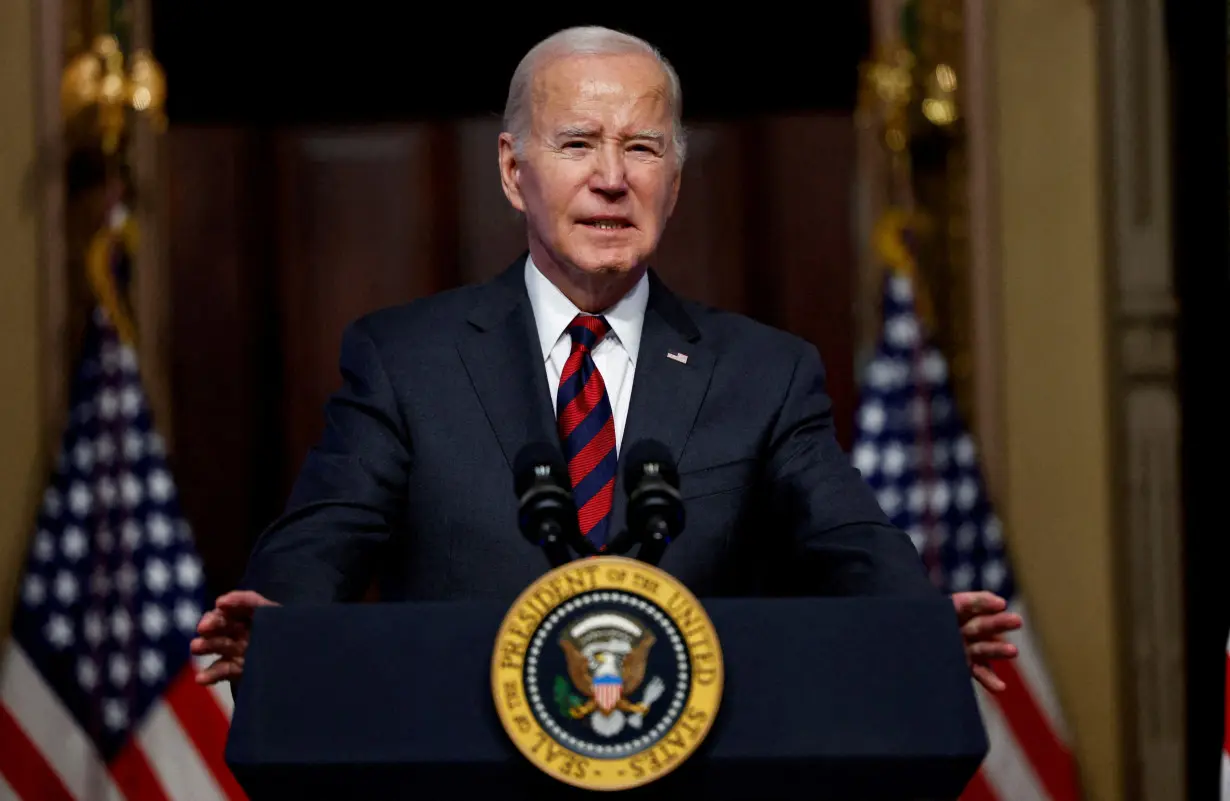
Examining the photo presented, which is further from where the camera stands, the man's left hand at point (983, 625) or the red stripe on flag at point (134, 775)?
the red stripe on flag at point (134, 775)

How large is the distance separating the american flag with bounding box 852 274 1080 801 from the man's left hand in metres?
2.26

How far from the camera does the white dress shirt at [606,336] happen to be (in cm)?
227

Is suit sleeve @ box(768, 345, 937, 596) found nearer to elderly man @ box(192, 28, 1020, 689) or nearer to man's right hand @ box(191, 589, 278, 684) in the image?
elderly man @ box(192, 28, 1020, 689)

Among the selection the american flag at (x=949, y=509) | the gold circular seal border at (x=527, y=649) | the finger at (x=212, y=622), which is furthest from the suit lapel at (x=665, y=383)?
the american flag at (x=949, y=509)

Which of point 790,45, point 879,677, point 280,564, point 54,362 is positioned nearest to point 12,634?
point 54,362

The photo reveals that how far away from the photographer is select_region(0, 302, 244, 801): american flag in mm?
4082

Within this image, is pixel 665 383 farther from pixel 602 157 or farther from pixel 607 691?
pixel 607 691

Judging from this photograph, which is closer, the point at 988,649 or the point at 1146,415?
the point at 988,649

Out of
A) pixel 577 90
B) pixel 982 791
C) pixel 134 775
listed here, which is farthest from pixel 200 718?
pixel 577 90

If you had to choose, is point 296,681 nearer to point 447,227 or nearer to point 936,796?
point 936,796

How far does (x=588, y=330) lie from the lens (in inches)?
89.0

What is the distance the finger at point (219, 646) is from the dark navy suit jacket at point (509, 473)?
4.8 inches

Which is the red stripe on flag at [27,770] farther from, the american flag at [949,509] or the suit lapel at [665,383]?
the suit lapel at [665,383]

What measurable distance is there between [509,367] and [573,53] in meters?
0.43
